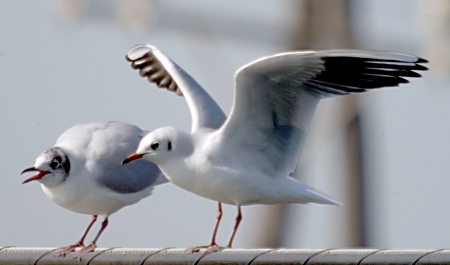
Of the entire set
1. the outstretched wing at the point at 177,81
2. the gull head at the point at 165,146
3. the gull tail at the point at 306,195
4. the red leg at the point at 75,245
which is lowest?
the red leg at the point at 75,245

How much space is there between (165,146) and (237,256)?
3.98 ft

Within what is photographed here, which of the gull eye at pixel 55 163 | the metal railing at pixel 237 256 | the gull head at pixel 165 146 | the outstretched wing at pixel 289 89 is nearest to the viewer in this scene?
the metal railing at pixel 237 256

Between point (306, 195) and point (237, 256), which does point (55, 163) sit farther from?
point (237, 256)

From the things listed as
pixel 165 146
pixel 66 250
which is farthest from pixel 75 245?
pixel 165 146

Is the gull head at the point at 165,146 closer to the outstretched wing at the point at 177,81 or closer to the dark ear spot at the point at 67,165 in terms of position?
the outstretched wing at the point at 177,81

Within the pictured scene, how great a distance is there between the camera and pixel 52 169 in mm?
4859

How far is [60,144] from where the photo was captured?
16.5 ft

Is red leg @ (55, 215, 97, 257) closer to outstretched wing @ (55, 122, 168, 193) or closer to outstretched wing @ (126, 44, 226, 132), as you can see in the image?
outstretched wing @ (55, 122, 168, 193)

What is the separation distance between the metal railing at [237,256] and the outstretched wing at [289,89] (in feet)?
3.00

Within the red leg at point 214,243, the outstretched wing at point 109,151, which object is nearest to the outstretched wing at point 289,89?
A: the red leg at point 214,243

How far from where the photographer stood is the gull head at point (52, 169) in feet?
15.9

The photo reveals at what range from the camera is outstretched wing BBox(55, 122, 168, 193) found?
4910 mm

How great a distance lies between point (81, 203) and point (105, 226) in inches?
11.8

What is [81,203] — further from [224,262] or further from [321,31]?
[321,31]
